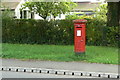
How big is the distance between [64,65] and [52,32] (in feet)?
20.5

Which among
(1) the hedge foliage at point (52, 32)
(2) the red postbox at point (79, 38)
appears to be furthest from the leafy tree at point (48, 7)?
(2) the red postbox at point (79, 38)

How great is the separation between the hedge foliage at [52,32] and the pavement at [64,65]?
17.1 feet

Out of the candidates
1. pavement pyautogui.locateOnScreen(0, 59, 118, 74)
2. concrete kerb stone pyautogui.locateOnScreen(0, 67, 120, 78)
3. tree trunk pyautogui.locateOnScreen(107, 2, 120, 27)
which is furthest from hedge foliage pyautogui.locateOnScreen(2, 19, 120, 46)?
concrete kerb stone pyautogui.locateOnScreen(0, 67, 120, 78)

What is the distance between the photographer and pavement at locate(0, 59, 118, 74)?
10031 millimetres

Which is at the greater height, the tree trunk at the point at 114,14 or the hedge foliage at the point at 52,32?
the tree trunk at the point at 114,14

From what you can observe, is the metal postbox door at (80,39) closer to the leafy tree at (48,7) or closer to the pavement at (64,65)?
the pavement at (64,65)

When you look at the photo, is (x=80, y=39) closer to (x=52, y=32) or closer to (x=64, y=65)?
(x=64, y=65)

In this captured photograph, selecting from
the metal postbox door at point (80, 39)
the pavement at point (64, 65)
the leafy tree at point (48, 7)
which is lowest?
the pavement at point (64, 65)

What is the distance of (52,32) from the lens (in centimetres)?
1686

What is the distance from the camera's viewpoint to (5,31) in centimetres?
1769

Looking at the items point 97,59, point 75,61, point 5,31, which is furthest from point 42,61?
point 5,31

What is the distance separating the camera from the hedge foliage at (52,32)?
52.6 feet

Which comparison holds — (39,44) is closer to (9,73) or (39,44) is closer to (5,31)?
(5,31)

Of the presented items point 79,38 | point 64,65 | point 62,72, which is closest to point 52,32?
point 79,38
